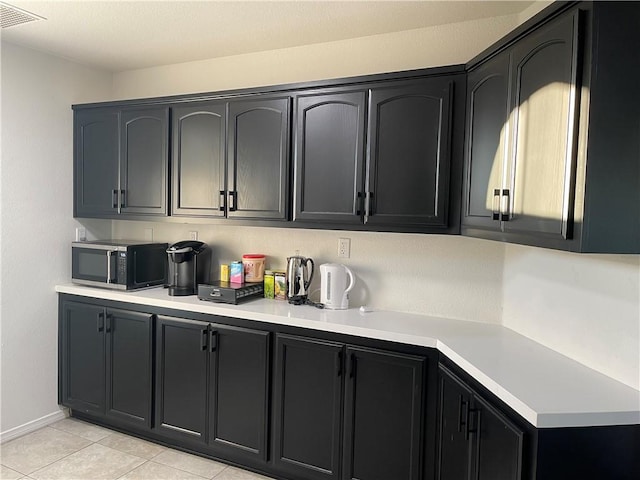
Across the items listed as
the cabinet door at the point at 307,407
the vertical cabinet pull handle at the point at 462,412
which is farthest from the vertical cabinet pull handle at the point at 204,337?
the vertical cabinet pull handle at the point at 462,412

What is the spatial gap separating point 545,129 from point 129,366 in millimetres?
2784

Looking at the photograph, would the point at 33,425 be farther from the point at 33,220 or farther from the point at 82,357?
the point at 33,220

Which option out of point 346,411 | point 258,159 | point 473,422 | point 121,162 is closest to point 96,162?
point 121,162

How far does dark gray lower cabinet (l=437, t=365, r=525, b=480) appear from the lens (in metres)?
1.55

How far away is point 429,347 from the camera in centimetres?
215

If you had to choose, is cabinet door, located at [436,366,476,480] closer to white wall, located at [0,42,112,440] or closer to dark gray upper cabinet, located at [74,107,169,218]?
dark gray upper cabinet, located at [74,107,169,218]

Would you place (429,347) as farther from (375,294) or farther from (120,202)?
(120,202)

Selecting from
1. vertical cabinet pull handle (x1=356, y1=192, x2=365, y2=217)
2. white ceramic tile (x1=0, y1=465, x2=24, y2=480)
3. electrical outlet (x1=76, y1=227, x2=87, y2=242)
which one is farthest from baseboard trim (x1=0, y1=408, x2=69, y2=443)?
vertical cabinet pull handle (x1=356, y1=192, x2=365, y2=217)

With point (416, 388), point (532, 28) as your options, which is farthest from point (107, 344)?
point (532, 28)

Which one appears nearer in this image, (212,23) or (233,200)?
(212,23)

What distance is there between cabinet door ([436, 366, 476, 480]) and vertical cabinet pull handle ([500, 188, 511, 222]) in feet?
2.39

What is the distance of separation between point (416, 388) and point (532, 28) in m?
1.65

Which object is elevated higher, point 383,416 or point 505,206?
point 505,206

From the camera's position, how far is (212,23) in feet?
8.39
